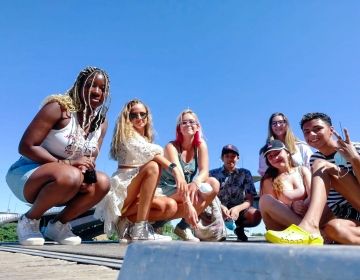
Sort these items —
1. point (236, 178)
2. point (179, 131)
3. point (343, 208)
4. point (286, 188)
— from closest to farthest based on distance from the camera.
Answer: point (343, 208) → point (286, 188) → point (179, 131) → point (236, 178)

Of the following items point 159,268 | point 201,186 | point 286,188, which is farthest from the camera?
point 201,186

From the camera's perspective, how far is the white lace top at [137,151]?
3791 mm

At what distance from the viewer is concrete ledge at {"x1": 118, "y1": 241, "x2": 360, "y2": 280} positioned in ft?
1.58

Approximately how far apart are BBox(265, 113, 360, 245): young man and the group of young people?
0.03 ft

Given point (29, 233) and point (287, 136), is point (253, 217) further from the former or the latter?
point (29, 233)

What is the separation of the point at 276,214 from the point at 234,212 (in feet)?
3.94

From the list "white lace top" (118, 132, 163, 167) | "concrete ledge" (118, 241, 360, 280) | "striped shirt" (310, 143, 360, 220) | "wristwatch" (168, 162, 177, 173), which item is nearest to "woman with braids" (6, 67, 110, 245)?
"white lace top" (118, 132, 163, 167)

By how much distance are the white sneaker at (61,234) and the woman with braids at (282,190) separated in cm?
165

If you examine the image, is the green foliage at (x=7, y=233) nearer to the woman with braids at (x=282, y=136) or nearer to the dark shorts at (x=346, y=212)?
the woman with braids at (x=282, y=136)

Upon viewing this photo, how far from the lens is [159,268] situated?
0.72 m

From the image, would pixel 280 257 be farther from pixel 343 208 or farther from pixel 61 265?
pixel 343 208

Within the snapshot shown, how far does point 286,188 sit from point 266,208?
0.37 meters

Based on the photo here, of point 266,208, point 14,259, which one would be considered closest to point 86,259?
point 14,259

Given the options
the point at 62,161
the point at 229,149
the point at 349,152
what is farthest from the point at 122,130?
the point at 349,152
